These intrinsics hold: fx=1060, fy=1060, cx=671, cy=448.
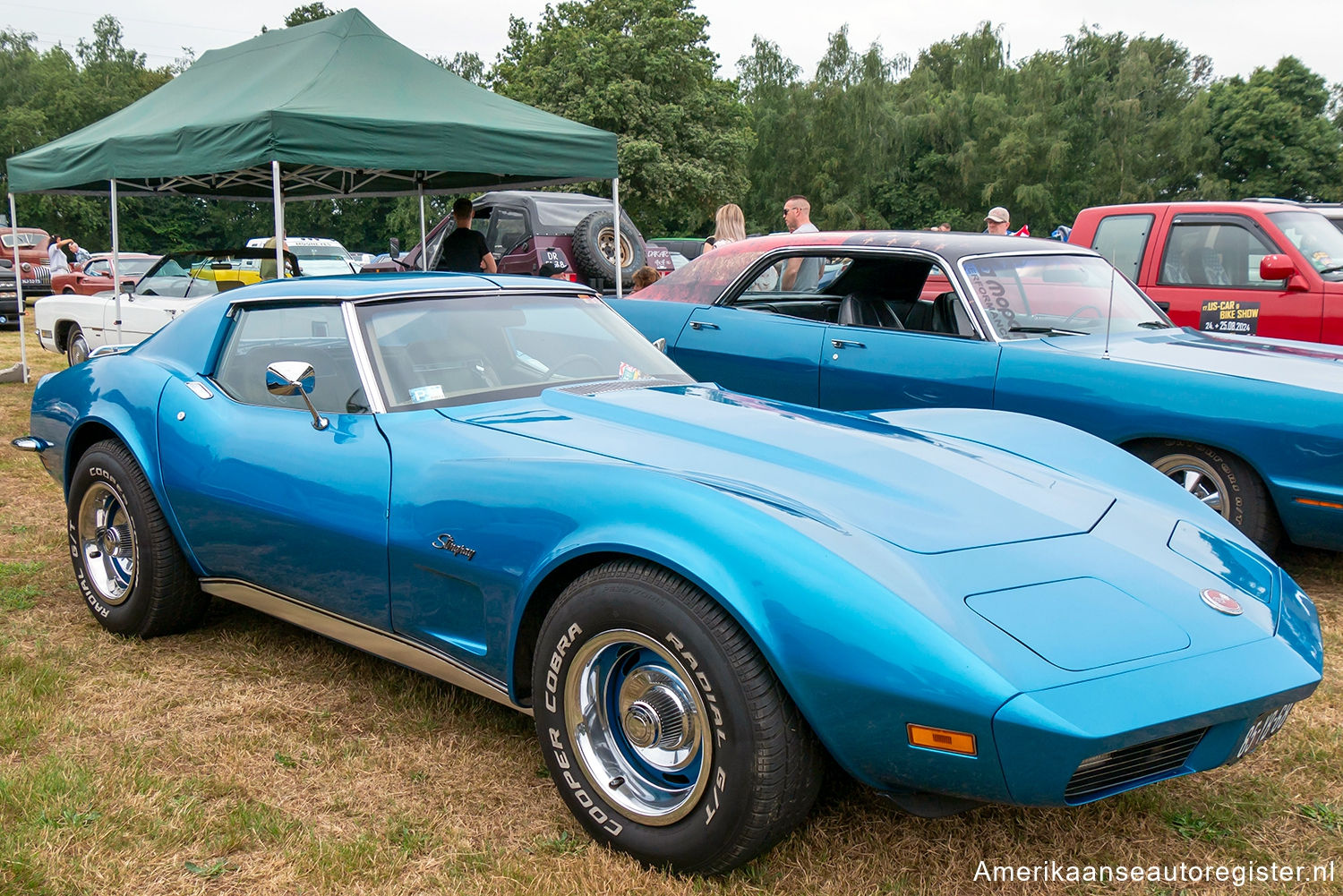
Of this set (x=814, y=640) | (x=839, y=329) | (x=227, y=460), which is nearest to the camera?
(x=814, y=640)

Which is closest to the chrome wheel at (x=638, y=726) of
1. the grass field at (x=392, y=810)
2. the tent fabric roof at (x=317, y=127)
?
the grass field at (x=392, y=810)

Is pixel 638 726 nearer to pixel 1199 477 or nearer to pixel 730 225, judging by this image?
pixel 1199 477

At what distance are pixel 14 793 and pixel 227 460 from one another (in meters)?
1.09

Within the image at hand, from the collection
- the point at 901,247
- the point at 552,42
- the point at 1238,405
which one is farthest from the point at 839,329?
the point at 552,42

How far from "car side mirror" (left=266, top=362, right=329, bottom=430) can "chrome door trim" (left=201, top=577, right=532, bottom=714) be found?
552 millimetres

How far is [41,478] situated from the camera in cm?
644

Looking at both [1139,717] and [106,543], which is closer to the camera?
[1139,717]

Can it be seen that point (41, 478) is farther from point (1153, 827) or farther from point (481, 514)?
point (1153, 827)

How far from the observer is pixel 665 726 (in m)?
2.24

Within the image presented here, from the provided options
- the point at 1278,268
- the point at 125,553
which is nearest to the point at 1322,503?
the point at 1278,268

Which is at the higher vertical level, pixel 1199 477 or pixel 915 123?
pixel 915 123

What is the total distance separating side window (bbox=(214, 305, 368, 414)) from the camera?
317 cm

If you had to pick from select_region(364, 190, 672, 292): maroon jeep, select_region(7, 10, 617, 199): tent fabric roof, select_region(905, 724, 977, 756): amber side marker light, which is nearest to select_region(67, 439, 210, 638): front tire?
select_region(905, 724, 977, 756): amber side marker light

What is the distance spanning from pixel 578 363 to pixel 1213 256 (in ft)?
17.3
